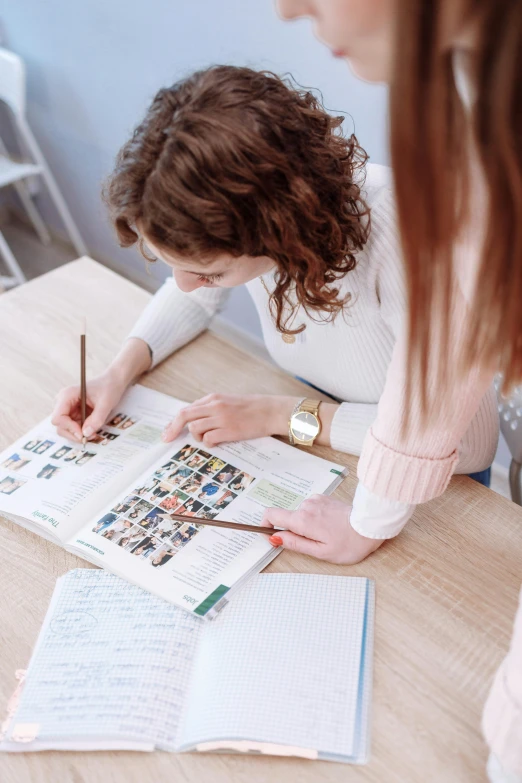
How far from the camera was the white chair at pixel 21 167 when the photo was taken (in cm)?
245

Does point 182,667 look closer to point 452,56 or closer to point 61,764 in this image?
point 61,764

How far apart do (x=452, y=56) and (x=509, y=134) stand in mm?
56

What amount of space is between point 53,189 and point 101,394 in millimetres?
2005

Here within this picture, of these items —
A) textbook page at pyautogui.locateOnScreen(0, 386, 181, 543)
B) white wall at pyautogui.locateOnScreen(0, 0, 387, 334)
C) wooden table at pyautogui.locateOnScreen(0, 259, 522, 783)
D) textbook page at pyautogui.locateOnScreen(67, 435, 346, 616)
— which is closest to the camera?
wooden table at pyautogui.locateOnScreen(0, 259, 522, 783)

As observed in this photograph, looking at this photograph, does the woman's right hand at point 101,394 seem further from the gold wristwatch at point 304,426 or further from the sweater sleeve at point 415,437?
the sweater sleeve at point 415,437

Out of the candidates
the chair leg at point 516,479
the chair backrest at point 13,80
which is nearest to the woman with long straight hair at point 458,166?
the chair leg at point 516,479

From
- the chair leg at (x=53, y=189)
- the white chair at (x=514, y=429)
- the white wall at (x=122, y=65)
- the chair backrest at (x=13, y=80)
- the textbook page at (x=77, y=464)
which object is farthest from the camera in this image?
the chair leg at (x=53, y=189)

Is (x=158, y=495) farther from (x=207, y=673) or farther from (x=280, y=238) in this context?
(x=280, y=238)

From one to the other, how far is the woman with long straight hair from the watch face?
1.39 feet

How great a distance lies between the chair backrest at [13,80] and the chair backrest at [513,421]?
205cm

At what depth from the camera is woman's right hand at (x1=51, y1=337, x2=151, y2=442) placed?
3.61 feet

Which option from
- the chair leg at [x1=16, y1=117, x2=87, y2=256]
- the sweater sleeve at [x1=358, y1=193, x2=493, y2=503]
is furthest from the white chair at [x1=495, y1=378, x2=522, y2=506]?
the chair leg at [x1=16, y1=117, x2=87, y2=256]

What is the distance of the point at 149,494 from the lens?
38.9 inches

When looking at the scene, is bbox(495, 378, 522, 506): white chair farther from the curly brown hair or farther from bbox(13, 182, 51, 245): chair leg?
bbox(13, 182, 51, 245): chair leg
